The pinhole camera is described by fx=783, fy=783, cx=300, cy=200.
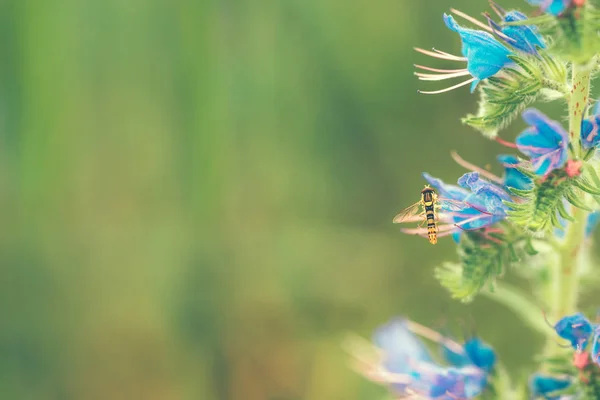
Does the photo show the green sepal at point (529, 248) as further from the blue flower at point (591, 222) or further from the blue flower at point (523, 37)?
the blue flower at point (523, 37)

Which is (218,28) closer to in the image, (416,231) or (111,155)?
(111,155)

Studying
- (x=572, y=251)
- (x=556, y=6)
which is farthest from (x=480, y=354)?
(x=556, y=6)

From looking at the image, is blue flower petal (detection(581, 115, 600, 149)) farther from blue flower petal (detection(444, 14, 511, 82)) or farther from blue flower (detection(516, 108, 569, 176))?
blue flower petal (detection(444, 14, 511, 82))

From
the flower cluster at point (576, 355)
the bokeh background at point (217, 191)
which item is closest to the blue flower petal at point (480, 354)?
the flower cluster at point (576, 355)

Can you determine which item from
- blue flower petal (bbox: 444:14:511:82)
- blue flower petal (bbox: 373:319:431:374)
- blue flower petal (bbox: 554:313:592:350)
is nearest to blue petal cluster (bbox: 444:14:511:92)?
blue flower petal (bbox: 444:14:511:82)

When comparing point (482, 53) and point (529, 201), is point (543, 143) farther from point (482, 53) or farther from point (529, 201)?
point (482, 53)
